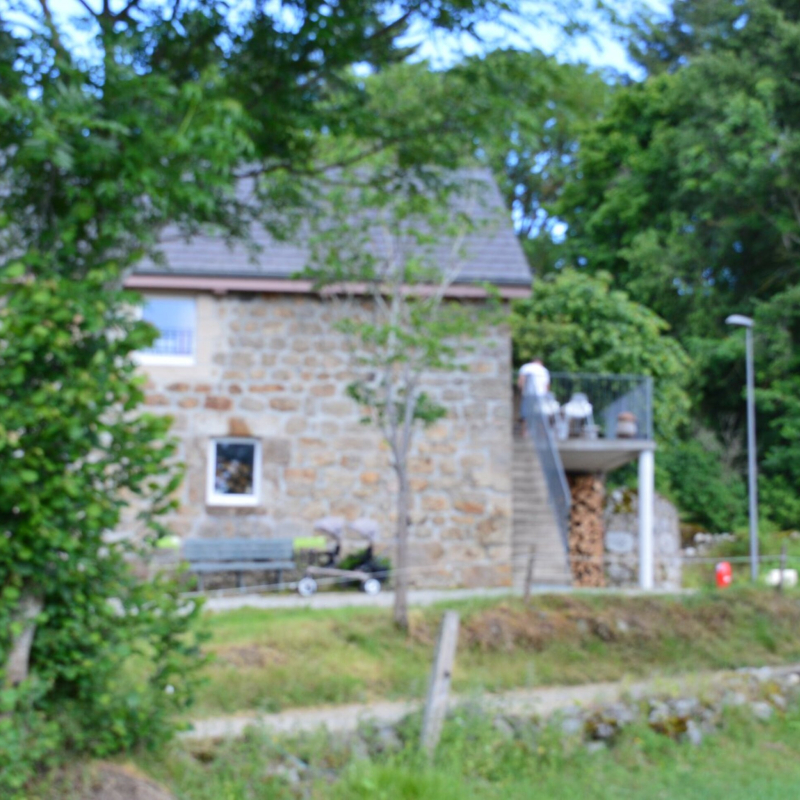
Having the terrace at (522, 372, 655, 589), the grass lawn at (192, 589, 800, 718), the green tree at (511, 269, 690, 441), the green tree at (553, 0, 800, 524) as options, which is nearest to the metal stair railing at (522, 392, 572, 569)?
the terrace at (522, 372, 655, 589)

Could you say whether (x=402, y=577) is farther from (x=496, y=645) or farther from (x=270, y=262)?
(x=270, y=262)

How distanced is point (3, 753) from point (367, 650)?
5.42 meters

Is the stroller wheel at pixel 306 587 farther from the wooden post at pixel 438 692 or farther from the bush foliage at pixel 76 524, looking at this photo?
the bush foliage at pixel 76 524

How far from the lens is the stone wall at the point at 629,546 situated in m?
21.8

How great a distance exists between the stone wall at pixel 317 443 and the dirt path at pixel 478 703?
5887 mm

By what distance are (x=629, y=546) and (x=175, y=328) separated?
10223 mm

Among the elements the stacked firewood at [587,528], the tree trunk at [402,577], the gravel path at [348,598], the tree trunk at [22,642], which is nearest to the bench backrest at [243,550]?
the gravel path at [348,598]

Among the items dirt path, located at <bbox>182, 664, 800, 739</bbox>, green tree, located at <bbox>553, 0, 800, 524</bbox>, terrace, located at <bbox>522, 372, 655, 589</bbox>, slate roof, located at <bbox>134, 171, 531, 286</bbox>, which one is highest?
green tree, located at <bbox>553, 0, 800, 524</bbox>

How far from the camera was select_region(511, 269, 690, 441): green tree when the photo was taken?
2156cm

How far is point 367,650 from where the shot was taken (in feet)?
34.9

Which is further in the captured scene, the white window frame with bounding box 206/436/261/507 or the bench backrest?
the white window frame with bounding box 206/436/261/507

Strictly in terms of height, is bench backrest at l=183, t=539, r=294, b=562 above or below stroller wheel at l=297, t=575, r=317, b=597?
above

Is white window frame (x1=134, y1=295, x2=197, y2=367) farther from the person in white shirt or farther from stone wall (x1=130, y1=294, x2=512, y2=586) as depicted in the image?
the person in white shirt

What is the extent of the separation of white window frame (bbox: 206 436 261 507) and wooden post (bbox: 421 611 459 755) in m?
8.18
